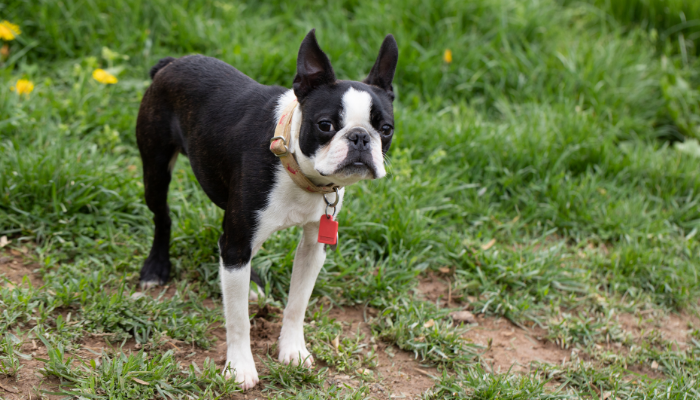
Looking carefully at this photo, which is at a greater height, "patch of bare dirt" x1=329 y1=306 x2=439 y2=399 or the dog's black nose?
the dog's black nose

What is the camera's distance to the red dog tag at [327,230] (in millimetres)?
2938

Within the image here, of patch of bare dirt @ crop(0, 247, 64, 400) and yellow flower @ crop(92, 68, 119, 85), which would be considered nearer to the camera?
patch of bare dirt @ crop(0, 247, 64, 400)

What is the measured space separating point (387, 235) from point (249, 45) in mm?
2389

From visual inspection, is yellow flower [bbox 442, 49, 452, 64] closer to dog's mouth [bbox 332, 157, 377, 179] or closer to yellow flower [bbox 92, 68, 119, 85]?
yellow flower [bbox 92, 68, 119, 85]

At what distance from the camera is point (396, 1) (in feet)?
19.5

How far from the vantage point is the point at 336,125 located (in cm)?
262

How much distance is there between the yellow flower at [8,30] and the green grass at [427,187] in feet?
0.66

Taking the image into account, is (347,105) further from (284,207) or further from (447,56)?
(447,56)

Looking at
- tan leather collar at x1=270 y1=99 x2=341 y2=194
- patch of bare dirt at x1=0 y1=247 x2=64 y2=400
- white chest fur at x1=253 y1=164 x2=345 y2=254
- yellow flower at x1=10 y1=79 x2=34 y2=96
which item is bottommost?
patch of bare dirt at x1=0 y1=247 x2=64 y2=400

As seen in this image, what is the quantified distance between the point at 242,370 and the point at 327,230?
77cm

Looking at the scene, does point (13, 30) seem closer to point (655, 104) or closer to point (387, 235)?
point (387, 235)

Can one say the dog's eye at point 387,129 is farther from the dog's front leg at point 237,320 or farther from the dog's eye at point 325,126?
the dog's front leg at point 237,320

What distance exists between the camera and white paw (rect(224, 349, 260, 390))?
115 inches

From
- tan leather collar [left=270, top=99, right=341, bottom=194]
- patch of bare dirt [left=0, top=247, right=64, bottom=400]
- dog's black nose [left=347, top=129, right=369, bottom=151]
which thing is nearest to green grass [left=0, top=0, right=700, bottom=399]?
patch of bare dirt [left=0, top=247, right=64, bottom=400]
